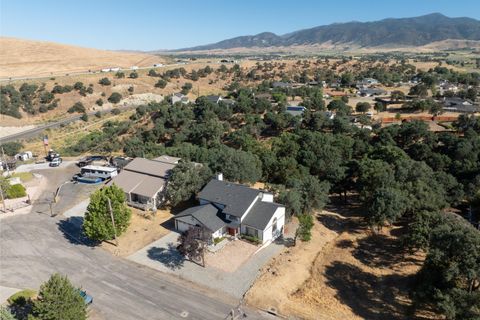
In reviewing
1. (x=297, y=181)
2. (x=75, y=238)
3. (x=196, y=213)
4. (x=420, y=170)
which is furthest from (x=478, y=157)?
(x=75, y=238)

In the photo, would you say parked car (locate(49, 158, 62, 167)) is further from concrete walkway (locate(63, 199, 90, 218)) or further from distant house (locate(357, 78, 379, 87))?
distant house (locate(357, 78, 379, 87))

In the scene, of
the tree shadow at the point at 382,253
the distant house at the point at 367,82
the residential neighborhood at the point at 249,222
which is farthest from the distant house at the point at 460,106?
the tree shadow at the point at 382,253

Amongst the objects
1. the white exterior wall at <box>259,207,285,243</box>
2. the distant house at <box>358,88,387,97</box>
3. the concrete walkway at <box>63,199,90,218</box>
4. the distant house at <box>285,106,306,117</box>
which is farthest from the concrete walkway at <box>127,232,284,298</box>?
the distant house at <box>358,88,387,97</box>

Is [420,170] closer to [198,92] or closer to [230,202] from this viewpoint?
[230,202]

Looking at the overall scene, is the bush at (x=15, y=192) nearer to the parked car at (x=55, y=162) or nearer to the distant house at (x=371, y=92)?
the parked car at (x=55, y=162)

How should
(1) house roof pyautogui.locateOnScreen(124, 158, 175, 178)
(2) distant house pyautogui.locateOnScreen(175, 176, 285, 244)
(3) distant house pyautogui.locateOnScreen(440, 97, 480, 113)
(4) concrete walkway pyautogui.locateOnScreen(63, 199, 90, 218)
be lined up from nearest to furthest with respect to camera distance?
1. (2) distant house pyautogui.locateOnScreen(175, 176, 285, 244)
2. (4) concrete walkway pyautogui.locateOnScreen(63, 199, 90, 218)
3. (1) house roof pyautogui.locateOnScreen(124, 158, 175, 178)
4. (3) distant house pyautogui.locateOnScreen(440, 97, 480, 113)

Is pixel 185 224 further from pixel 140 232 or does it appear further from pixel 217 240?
pixel 140 232
